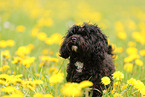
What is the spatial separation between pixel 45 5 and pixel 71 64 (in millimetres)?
9470

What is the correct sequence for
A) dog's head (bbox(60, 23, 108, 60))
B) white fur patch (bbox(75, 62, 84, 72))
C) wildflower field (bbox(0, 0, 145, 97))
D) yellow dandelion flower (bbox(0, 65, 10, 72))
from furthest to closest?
yellow dandelion flower (bbox(0, 65, 10, 72)) < white fur patch (bbox(75, 62, 84, 72)) < dog's head (bbox(60, 23, 108, 60)) < wildflower field (bbox(0, 0, 145, 97))

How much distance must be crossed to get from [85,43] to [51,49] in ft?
11.4

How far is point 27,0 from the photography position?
1202 centimetres

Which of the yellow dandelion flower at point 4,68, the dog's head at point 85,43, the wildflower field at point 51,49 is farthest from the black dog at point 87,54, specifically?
the yellow dandelion flower at point 4,68

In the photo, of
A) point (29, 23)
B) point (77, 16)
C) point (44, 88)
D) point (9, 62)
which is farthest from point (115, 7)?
point (44, 88)

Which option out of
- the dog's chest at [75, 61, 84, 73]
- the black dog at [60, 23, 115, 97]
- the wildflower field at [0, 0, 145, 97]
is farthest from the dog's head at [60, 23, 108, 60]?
the wildflower field at [0, 0, 145, 97]

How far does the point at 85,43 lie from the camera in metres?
3.17

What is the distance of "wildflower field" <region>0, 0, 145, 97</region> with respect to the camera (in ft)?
8.75

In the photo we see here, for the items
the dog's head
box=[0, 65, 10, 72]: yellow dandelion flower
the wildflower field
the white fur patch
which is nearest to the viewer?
the wildflower field

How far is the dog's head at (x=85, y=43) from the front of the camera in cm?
312

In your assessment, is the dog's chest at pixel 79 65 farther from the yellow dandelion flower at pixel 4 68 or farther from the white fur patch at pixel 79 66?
the yellow dandelion flower at pixel 4 68

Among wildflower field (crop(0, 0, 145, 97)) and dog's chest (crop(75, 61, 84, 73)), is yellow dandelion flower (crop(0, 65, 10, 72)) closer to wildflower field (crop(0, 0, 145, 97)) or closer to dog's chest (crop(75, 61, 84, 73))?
wildflower field (crop(0, 0, 145, 97))

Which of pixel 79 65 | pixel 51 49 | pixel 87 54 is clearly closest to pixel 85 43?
pixel 87 54

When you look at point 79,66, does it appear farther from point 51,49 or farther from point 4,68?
point 51,49
